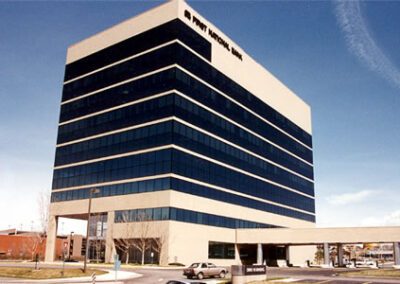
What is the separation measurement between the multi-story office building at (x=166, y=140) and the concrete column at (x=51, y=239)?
0.26m

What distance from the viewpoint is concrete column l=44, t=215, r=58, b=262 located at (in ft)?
264

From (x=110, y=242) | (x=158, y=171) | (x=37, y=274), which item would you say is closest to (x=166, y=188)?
(x=158, y=171)

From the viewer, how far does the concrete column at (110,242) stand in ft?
233

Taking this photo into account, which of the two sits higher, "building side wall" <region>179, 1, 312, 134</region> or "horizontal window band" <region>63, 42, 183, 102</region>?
"building side wall" <region>179, 1, 312, 134</region>

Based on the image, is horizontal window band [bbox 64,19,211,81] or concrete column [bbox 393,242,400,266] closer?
concrete column [bbox 393,242,400,266]

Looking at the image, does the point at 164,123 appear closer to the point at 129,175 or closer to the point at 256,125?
the point at 129,175

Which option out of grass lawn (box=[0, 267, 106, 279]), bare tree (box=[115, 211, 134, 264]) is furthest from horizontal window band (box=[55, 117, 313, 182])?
grass lawn (box=[0, 267, 106, 279])

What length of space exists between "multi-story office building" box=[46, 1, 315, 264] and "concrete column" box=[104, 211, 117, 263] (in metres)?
0.16

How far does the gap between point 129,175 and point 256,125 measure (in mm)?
32765

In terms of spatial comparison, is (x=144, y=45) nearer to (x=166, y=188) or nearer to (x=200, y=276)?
(x=166, y=188)

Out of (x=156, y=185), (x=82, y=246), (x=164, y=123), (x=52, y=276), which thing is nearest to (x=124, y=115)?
(x=164, y=123)

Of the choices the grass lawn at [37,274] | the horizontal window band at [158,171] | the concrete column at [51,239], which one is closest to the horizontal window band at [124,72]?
the horizontal window band at [158,171]

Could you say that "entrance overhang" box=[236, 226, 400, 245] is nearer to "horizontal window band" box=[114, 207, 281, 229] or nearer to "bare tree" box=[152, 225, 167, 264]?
"horizontal window band" box=[114, 207, 281, 229]

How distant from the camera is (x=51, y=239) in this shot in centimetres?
8100
